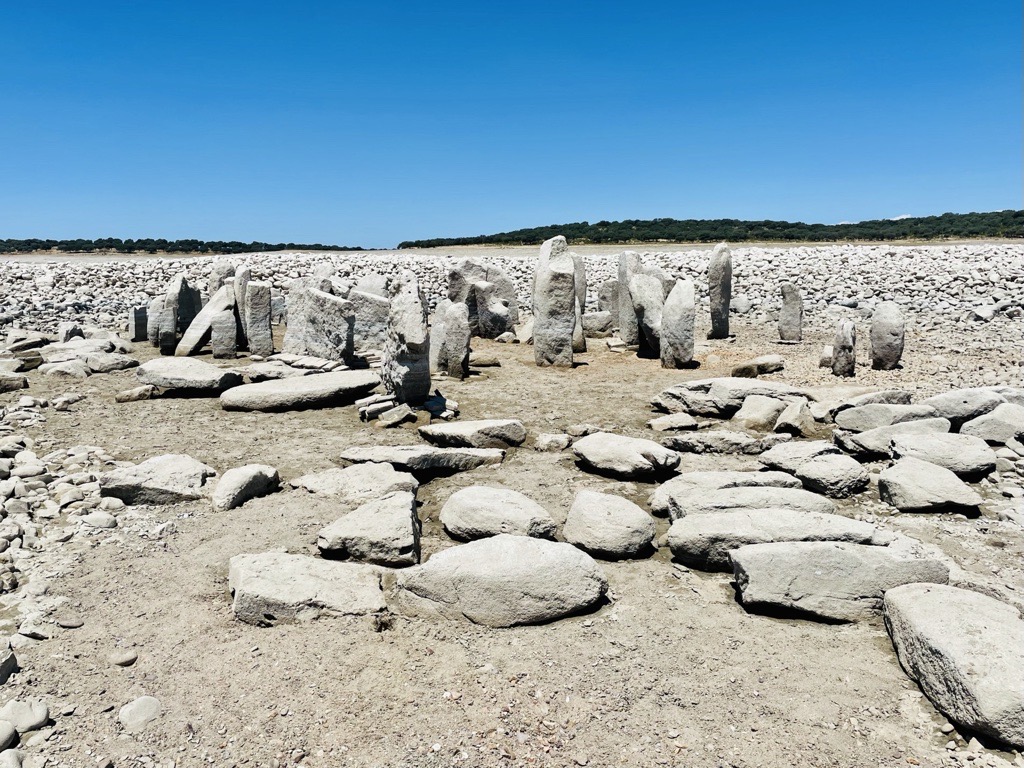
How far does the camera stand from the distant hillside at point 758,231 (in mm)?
31188

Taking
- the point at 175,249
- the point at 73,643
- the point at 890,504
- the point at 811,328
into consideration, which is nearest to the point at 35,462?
the point at 73,643

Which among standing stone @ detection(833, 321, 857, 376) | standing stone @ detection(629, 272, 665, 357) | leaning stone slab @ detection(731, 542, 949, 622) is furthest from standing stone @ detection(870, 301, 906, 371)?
leaning stone slab @ detection(731, 542, 949, 622)

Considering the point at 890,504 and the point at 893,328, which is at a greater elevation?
the point at 893,328

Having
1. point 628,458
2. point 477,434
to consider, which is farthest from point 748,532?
point 477,434

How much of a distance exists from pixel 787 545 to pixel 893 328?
302 inches

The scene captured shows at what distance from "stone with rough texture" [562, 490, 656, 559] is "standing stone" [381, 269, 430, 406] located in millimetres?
4081

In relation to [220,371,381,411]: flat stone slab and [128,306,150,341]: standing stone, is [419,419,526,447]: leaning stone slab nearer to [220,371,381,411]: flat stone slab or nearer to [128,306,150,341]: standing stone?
[220,371,381,411]: flat stone slab

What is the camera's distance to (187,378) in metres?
9.56

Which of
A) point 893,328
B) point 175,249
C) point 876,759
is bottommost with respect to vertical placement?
point 876,759

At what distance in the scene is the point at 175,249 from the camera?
104ft

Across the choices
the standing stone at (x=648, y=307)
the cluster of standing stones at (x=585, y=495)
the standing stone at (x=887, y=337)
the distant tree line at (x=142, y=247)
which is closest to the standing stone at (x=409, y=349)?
the cluster of standing stones at (x=585, y=495)

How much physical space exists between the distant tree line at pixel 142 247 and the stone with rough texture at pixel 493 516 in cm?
2923

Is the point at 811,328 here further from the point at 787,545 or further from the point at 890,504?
the point at 787,545

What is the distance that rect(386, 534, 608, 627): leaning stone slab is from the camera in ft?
13.5
